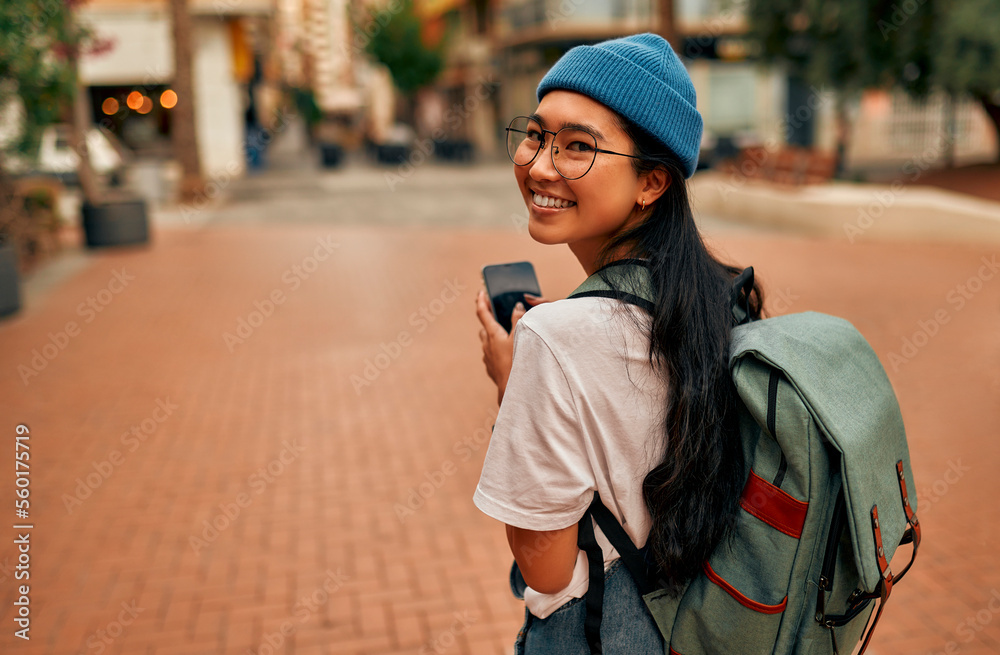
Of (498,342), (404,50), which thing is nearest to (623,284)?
(498,342)

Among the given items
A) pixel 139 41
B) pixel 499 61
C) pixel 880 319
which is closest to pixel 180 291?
pixel 880 319

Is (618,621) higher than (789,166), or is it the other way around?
(618,621)

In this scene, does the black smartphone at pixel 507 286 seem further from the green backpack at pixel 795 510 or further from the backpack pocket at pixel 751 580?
the backpack pocket at pixel 751 580

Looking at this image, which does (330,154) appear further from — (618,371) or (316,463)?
(618,371)

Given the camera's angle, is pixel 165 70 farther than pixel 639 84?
Yes

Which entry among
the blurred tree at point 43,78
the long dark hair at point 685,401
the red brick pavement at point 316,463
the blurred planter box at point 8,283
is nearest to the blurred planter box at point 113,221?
the blurred tree at point 43,78

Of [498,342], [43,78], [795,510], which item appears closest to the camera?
[795,510]

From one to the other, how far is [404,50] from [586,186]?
126 ft

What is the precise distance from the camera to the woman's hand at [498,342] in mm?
1440

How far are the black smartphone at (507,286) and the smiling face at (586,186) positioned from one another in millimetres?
183

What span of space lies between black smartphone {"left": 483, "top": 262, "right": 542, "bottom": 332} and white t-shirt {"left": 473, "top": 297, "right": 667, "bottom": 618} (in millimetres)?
314

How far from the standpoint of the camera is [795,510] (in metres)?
1.23

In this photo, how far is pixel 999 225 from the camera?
11.1 m

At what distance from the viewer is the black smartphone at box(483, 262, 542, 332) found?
1564mm
